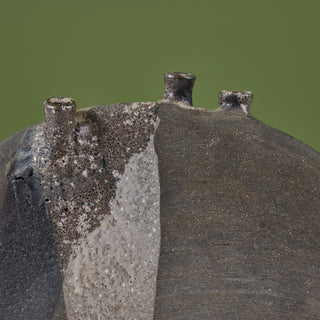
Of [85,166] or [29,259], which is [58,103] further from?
[29,259]

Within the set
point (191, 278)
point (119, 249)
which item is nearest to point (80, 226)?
point (119, 249)

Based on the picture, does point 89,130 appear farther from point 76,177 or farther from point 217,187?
point 217,187

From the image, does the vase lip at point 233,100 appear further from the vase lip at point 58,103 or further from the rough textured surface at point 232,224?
the vase lip at point 58,103

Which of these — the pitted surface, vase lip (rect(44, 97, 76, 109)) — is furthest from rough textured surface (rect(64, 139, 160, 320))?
vase lip (rect(44, 97, 76, 109))

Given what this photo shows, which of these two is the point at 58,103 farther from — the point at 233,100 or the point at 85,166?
the point at 233,100

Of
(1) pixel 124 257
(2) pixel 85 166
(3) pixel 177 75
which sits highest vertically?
(3) pixel 177 75

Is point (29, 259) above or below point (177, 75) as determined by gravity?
below

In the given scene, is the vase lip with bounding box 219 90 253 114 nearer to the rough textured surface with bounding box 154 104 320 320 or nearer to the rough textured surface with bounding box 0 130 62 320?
the rough textured surface with bounding box 154 104 320 320

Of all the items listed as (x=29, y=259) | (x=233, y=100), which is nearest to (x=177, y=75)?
(x=233, y=100)

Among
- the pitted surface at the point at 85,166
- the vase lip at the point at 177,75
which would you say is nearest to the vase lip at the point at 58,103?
the pitted surface at the point at 85,166
